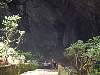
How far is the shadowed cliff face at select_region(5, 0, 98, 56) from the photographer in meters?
25.0

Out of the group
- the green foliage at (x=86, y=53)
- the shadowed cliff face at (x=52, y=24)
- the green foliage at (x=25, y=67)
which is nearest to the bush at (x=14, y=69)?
the green foliage at (x=25, y=67)

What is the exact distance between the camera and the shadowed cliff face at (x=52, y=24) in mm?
25047

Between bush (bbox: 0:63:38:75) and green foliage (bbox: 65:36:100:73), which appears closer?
bush (bbox: 0:63:38:75)

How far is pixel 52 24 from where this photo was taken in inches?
1080

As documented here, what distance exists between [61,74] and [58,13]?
1224cm

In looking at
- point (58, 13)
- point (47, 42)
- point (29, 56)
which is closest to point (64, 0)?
point (58, 13)

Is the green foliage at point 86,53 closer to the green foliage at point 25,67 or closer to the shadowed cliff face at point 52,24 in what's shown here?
the green foliage at point 25,67

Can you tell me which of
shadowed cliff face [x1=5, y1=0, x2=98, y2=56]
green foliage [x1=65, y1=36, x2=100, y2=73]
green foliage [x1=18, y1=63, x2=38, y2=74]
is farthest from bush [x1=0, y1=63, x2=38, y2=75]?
shadowed cliff face [x1=5, y1=0, x2=98, y2=56]

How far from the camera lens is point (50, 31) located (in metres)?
28.0

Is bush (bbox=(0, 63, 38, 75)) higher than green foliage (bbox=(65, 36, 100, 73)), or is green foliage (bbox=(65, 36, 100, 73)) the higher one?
green foliage (bbox=(65, 36, 100, 73))

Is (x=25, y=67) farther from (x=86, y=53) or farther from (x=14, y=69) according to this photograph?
(x=86, y=53)

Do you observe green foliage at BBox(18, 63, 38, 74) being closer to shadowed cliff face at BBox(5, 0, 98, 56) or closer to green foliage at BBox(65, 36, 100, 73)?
green foliage at BBox(65, 36, 100, 73)

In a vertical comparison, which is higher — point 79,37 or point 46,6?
point 46,6

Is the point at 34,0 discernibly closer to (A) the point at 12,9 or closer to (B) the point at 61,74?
(A) the point at 12,9
